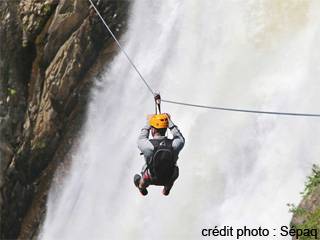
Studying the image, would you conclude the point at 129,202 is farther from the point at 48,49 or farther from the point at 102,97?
the point at 48,49

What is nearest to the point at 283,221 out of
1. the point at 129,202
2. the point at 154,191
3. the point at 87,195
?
the point at 154,191

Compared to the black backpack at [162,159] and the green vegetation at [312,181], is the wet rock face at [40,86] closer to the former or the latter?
the green vegetation at [312,181]

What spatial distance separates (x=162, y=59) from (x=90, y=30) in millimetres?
2542

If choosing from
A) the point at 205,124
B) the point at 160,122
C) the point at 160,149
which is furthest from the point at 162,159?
the point at 205,124

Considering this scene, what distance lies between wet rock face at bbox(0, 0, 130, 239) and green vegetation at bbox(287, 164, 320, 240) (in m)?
7.76

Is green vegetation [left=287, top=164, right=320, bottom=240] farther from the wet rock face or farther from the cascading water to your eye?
the wet rock face

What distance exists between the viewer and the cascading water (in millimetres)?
10789

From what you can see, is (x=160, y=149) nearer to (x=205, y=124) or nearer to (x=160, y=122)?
(x=160, y=122)

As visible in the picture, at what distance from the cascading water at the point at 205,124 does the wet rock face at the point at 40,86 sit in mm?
539

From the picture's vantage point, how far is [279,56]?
11906 millimetres

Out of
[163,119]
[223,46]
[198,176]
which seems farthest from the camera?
[223,46]

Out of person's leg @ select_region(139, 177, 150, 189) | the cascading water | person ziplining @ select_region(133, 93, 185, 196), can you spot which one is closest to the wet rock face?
the cascading water

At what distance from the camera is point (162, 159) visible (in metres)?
5.85

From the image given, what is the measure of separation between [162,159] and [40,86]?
905 centimetres
